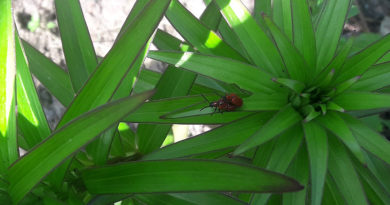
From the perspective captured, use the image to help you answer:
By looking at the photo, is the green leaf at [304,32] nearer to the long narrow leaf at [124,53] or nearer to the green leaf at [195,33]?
the green leaf at [195,33]

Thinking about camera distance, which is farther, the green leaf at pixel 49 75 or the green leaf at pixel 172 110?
the green leaf at pixel 49 75

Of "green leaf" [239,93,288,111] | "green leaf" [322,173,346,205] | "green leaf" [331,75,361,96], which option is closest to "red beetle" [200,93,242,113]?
"green leaf" [239,93,288,111]

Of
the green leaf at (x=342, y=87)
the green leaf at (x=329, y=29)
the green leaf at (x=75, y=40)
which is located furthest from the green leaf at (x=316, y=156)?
the green leaf at (x=75, y=40)

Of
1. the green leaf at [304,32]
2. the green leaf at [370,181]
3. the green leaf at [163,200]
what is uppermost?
the green leaf at [304,32]

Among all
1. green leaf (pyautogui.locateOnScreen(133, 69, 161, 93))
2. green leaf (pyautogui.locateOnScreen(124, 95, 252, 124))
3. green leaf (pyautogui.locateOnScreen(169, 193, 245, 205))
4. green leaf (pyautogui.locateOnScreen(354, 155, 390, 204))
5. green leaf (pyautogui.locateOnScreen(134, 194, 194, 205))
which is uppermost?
green leaf (pyautogui.locateOnScreen(133, 69, 161, 93))

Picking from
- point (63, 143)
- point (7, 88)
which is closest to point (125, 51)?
point (63, 143)

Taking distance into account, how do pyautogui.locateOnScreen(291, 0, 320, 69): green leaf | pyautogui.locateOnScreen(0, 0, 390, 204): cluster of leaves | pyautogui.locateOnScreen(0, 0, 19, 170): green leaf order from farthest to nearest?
pyautogui.locateOnScreen(291, 0, 320, 69): green leaf, pyautogui.locateOnScreen(0, 0, 19, 170): green leaf, pyautogui.locateOnScreen(0, 0, 390, 204): cluster of leaves

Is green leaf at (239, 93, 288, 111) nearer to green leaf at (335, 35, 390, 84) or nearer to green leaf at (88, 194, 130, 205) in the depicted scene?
green leaf at (335, 35, 390, 84)
